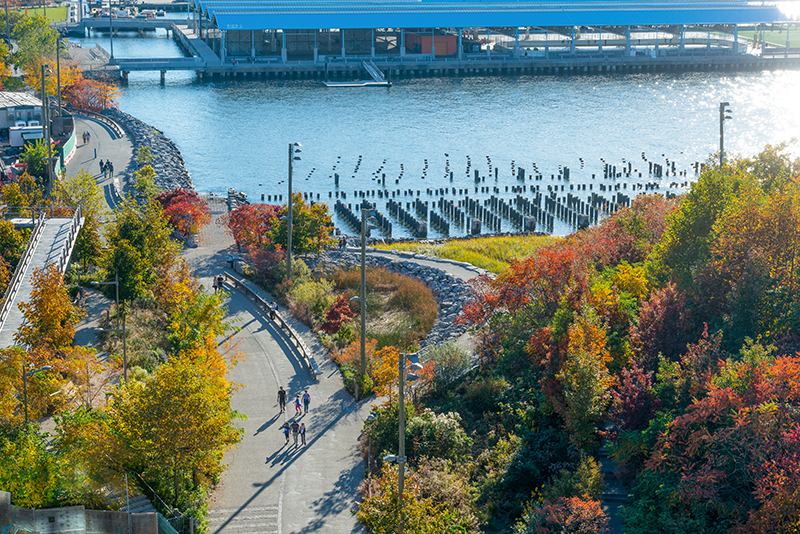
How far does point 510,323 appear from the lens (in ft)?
151

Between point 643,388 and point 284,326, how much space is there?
2260 cm

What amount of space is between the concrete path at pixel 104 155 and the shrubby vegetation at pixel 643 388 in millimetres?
43655

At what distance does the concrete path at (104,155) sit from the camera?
83.4 meters

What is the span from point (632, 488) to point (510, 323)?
43.5 ft

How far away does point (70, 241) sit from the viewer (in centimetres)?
5256

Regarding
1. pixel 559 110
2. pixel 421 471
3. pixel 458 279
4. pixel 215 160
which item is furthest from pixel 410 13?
pixel 421 471

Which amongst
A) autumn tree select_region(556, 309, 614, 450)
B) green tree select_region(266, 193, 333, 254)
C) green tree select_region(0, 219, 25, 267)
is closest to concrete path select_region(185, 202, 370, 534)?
autumn tree select_region(556, 309, 614, 450)

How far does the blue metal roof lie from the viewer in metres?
155

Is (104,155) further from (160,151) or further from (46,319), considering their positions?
(46,319)

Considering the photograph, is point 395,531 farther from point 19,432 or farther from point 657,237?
point 657,237

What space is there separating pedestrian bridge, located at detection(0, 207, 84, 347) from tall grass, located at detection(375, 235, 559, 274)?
83.5 feet

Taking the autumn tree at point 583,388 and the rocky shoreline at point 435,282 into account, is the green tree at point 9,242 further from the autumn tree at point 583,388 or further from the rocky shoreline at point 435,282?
the autumn tree at point 583,388

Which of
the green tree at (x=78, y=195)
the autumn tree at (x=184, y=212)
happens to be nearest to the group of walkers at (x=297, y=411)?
the green tree at (x=78, y=195)

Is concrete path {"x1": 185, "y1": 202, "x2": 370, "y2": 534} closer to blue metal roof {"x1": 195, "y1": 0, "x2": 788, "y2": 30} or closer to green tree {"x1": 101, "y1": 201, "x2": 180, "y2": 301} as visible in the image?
green tree {"x1": 101, "y1": 201, "x2": 180, "y2": 301}
